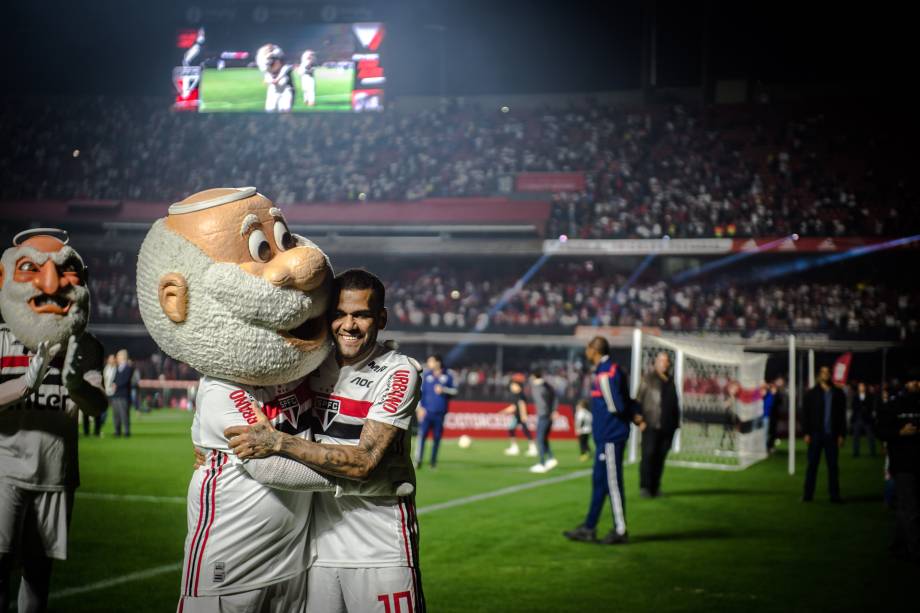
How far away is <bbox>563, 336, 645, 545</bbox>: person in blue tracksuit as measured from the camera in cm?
943

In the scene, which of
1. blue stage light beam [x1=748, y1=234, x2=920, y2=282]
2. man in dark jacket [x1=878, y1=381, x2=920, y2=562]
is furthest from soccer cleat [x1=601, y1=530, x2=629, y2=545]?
blue stage light beam [x1=748, y1=234, x2=920, y2=282]

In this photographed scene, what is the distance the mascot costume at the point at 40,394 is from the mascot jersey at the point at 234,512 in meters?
1.68

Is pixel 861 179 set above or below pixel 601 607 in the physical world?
above

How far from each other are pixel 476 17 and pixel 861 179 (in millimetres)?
20870

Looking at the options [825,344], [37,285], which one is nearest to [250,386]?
[37,285]

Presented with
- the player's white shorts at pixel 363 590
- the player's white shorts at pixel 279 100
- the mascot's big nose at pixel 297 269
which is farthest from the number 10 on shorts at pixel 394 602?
the player's white shorts at pixel 279 100

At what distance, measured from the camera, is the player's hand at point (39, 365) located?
4.66m

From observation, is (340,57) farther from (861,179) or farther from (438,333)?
(861,179)

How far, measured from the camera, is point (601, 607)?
7035mm

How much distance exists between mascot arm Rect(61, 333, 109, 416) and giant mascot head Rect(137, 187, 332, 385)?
5.19ft

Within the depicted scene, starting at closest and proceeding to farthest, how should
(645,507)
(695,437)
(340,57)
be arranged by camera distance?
(645,507) → (695,437) → (340,57)

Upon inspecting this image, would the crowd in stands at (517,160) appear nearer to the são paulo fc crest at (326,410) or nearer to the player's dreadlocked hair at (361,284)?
the player's dreadlocked hair at (361,284)

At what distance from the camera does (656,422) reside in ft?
42.4

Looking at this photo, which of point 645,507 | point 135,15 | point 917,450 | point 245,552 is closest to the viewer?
point 245,552
